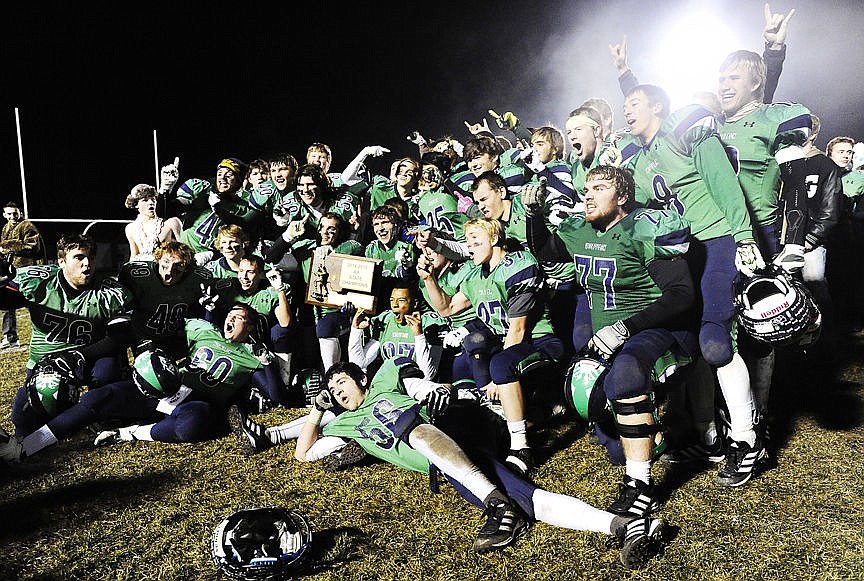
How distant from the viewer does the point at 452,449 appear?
3.25 m

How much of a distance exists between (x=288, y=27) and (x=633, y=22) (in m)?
7.74

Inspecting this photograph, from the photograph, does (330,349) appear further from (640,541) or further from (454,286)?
(640,541)

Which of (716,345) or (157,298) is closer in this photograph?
(716,345)

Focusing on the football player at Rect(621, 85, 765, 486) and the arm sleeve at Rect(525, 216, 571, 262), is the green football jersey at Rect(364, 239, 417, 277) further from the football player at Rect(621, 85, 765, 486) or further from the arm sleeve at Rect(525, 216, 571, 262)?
the football player at Rect(621, 85, 765, 486)

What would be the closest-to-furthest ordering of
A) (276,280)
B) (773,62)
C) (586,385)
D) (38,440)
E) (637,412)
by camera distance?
(637,412)
(586,385)
(38,440)
(773,62)
(276,280)

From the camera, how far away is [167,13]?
14.2 metres

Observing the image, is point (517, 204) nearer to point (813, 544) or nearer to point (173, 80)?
point (813, 544)

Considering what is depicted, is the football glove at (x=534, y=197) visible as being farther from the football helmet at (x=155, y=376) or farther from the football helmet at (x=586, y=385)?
the football helmet at (x=155, y=376)

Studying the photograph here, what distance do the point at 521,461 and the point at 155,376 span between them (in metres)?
2.43

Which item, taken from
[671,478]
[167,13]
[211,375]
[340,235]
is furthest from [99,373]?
[167,13]

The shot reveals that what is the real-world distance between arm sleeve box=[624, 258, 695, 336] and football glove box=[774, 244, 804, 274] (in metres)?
0.76

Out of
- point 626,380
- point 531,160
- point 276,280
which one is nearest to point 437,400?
point 626,380

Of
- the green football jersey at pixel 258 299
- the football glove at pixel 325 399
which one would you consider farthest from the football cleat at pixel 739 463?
the green football jersey at pixel 258 299

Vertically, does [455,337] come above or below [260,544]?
above
